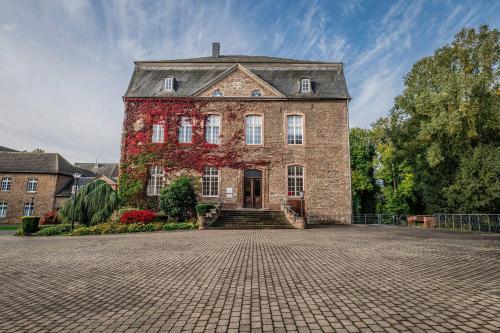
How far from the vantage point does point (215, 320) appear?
3.25 m

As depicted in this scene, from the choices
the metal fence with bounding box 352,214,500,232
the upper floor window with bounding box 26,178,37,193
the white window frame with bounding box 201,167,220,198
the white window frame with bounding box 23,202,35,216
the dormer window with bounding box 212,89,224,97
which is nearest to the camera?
the metal fence with bounding box 352,214,500,232

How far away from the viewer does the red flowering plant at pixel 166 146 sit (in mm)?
20391

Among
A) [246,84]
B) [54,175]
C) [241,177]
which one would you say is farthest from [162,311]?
[54,175]

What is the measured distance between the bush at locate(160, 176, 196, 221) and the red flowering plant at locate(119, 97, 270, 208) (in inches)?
110

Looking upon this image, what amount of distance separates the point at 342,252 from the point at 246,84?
1650 cm

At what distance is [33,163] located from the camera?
33125 mm

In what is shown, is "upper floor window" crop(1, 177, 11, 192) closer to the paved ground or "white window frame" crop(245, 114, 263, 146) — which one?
"white window frame" crop(245, 114, 263, 146)

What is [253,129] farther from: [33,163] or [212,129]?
[33,163]

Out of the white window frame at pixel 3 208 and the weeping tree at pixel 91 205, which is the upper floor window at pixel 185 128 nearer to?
the weeping tree at pixel 91 205

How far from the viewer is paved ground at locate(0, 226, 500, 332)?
10.5ft

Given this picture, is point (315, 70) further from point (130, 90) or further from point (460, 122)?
point (130, 90)

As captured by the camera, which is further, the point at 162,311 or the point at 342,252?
the point at 342,252

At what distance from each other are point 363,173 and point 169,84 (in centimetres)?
2332

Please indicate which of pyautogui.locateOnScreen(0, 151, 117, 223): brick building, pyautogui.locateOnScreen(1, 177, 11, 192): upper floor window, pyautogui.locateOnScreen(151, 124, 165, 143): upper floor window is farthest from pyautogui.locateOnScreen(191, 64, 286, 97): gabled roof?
pyautogui.locateOnScreen(1, 177, 11, 192): upper floor window
